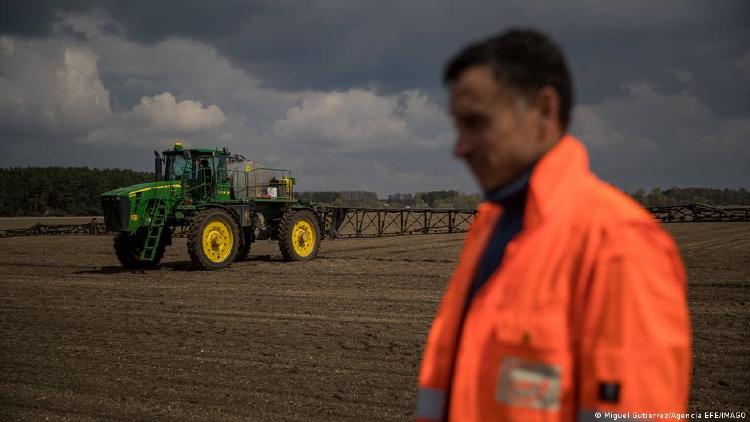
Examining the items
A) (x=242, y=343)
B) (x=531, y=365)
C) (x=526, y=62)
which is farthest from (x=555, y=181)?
(x=242, y=343)

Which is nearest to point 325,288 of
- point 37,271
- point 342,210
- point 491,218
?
point 37,271

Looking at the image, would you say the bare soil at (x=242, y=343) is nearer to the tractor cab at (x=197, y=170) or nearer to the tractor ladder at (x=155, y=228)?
the tractor ladder at (x=155, y=228)

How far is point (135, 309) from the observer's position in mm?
9094

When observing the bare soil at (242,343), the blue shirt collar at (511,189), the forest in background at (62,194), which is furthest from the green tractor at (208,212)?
the forest in background at (62,194)

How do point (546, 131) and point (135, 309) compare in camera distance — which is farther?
point (135, 309)

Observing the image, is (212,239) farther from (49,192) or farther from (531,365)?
(49,192)

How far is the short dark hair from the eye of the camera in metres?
1.23

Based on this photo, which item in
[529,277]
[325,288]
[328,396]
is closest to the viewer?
[529,277]

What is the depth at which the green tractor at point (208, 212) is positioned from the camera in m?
13.9

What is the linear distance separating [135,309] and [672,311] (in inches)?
363

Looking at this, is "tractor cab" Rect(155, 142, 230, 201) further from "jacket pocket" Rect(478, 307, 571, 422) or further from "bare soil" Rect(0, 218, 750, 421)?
"jacket pocket" Rect(478, 307, 571, 422)

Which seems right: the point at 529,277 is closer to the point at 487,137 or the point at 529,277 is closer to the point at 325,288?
the point at 487,137

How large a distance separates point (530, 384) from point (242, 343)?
6.11 m

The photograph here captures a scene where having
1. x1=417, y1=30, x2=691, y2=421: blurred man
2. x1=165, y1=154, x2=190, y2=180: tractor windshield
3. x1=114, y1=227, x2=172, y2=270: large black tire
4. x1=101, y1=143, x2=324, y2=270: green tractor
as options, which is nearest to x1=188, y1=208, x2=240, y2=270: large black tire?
x1=101, y1=143, x2=324, y2=270: green tractor
